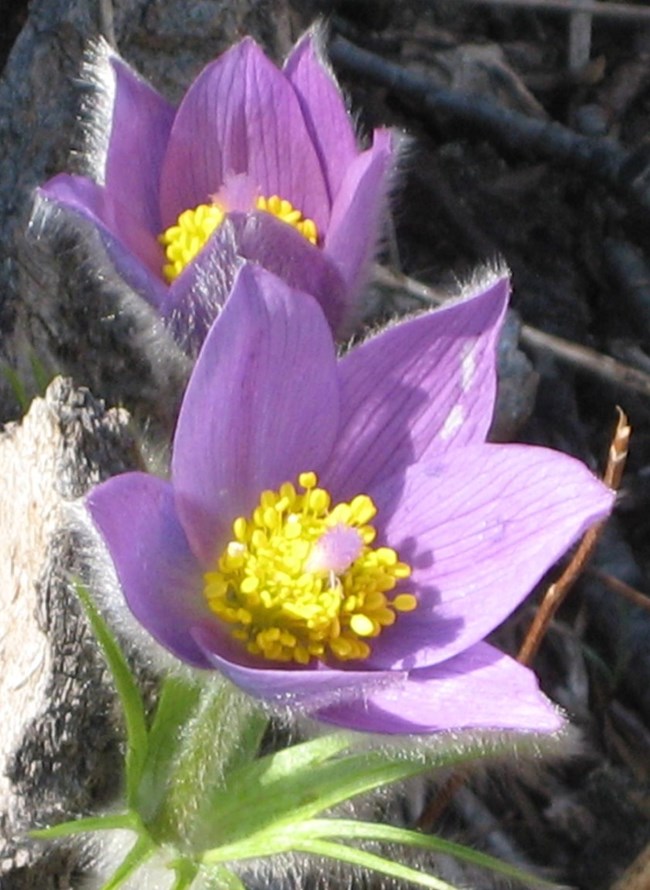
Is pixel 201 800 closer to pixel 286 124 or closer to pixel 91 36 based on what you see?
pixel 286 124

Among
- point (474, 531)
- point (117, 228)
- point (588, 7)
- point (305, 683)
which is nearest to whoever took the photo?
point (305, 683)

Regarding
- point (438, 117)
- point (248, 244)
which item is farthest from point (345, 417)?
point (438, 117)

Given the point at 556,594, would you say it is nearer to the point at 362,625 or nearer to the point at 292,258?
the point at 362,625

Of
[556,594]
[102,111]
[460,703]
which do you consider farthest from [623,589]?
[102,111]

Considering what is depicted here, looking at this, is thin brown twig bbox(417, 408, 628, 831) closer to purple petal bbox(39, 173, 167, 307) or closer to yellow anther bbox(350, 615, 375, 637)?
yellow anther bbox(350, 615, 375, 637)

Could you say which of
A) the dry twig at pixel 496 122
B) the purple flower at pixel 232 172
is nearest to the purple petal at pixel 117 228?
the purple flower at pixel 232 172

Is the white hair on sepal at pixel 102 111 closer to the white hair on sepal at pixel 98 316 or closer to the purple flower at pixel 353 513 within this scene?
the white hair on sepal at pixel 98 316

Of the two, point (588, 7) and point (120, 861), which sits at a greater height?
point (588, 7)
